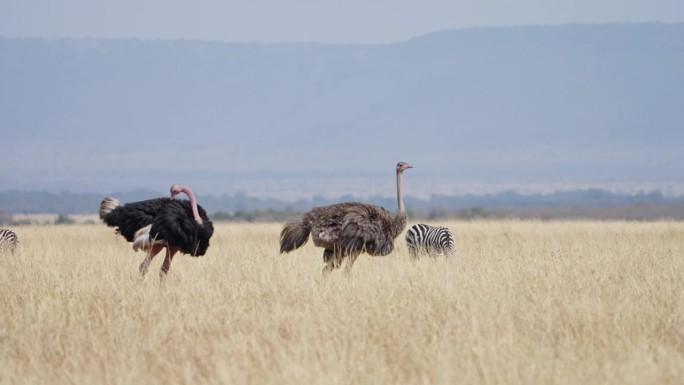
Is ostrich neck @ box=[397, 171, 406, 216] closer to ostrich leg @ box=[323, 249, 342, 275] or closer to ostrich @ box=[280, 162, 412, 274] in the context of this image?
ostrich @ box=[280, 162, 412, 274]

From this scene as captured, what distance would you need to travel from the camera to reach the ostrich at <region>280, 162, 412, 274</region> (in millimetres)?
11641

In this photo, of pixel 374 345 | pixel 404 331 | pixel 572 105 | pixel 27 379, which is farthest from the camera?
pixel 572 105

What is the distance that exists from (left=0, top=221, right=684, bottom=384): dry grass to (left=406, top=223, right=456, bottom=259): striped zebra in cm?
202

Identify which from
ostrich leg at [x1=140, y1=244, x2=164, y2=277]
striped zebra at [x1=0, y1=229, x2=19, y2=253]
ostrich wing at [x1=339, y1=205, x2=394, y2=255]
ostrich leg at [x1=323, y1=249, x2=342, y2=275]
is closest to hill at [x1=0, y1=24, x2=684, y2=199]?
striped zebra at [x1=0, y1=229, x2=19, y2=253]

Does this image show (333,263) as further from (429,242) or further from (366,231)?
(429,242)

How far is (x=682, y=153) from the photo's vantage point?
121 m

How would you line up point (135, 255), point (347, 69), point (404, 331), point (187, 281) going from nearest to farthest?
point (404, 331), point (187, 281), point (135, 255), point (347, 69)

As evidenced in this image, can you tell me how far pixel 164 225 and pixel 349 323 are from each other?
3.24 meters

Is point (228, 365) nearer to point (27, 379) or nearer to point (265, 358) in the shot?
point (265, 358)

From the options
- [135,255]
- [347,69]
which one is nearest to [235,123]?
[347,69]

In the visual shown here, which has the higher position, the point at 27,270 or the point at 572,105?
the point at 572,105

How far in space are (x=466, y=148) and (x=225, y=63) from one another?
1837 inches

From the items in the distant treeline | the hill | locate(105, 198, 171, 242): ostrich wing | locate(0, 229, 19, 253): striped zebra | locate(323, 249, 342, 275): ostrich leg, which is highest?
the hill

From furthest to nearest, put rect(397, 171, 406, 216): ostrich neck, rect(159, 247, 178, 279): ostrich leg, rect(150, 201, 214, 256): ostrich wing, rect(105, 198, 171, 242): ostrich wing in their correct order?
rect(397, 171, 406, 216): ostrich neck
rect(105, 198, 171, 242): ostrich wing
rect(159, 247, 178, 279): ostrich leg
rect(150, 201, 214, 256): ostrich wing
